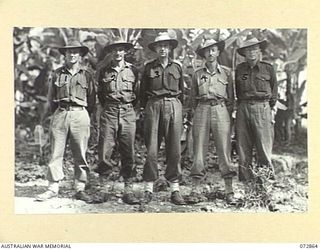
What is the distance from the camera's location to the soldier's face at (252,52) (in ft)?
7.18

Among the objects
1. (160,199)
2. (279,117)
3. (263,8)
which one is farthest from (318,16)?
(160,199)

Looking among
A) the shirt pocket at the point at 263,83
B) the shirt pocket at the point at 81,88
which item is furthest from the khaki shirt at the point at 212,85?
the shirt pocket at the point at 81,88

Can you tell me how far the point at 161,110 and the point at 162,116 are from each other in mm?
24

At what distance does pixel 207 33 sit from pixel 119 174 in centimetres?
67

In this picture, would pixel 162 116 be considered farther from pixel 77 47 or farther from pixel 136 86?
pixel 77 47

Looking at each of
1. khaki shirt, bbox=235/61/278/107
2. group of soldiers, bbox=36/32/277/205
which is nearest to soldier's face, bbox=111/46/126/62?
group of soldiers, bbox=36/32/277/205

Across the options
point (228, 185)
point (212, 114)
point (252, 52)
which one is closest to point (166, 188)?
point (228, 185)

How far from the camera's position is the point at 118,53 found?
217 centimetres

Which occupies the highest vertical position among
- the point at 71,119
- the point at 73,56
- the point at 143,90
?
the point at 73,56

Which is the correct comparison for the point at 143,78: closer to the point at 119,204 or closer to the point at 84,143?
the point at 84,143

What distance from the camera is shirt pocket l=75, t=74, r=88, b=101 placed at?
2150 mm

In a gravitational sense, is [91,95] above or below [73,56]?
below

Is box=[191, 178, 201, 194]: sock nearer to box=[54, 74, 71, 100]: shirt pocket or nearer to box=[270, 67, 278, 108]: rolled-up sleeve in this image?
box=[270, 67, 278, 108]: rolled-up sleeve

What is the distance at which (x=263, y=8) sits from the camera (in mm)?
2178
